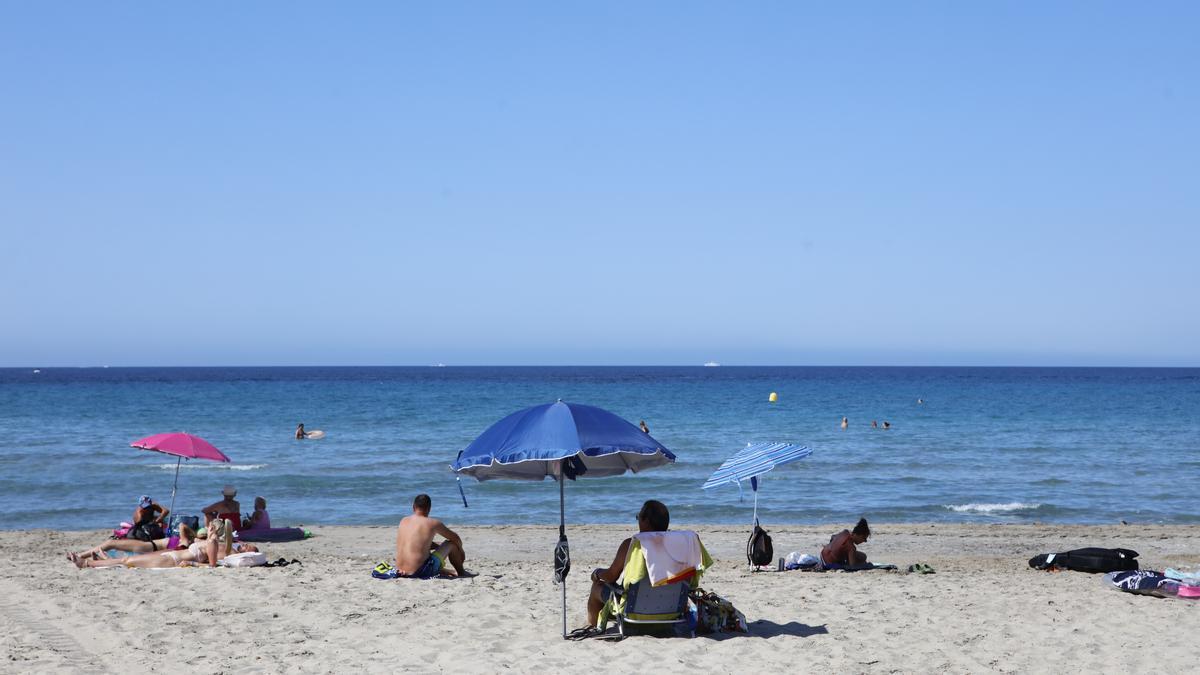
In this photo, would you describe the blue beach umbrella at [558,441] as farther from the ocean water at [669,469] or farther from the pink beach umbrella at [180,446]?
the ocean water at [669,469]

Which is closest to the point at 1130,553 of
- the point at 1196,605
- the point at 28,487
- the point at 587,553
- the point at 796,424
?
the point at 1196,605

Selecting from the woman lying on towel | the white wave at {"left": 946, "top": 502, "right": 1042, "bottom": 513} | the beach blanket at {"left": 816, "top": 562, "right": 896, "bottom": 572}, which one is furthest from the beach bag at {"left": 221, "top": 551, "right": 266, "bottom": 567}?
the white wave at {"left": 946, "top": 502, "right": 1042, "bottom": 513}

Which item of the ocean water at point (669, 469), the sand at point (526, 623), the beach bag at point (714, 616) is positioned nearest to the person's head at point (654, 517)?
the beach bag at point (714, 616)

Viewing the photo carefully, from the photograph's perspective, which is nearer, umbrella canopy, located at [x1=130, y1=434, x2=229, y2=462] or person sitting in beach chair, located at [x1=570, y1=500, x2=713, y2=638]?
person sitting in beach chair, located at [x1=570, y1=500, x2=713, y2=638]

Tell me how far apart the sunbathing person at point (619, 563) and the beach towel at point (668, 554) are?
0.08 m

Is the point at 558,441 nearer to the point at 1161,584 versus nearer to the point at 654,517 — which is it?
the point at 654,517

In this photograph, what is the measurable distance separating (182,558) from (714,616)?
6907mm

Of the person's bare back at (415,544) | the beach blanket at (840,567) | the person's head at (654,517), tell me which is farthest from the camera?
the beach blanket at (840,567)

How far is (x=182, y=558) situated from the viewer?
1245 cm

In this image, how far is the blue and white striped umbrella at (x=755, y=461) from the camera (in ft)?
39.0

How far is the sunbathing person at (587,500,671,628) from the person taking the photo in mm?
8148

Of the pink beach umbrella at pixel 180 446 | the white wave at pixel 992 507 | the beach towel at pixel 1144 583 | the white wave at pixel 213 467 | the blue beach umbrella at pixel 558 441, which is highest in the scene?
the blue beach umbrella at pixel 558 441

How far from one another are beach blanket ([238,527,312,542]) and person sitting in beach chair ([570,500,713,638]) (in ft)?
28.5

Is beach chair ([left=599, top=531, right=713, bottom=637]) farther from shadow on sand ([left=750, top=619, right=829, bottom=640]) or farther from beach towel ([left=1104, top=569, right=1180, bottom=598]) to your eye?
beach towel ([left=1104, top=569, right=1180, bottom=598])
